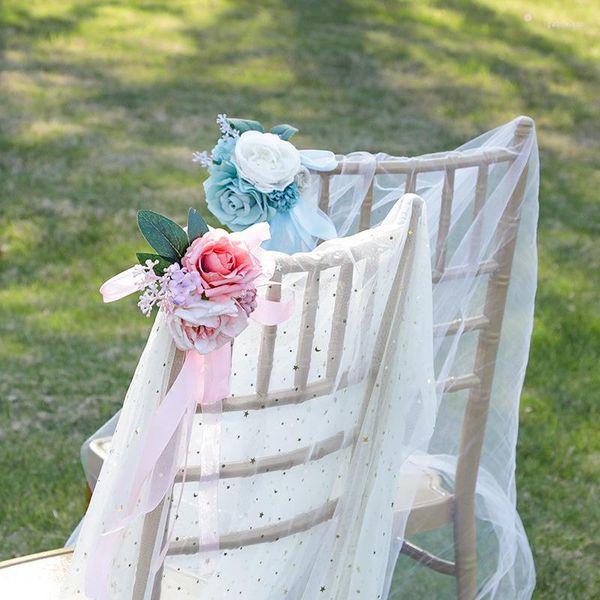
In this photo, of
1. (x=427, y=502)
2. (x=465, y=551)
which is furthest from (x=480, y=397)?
(x=465, y=551)

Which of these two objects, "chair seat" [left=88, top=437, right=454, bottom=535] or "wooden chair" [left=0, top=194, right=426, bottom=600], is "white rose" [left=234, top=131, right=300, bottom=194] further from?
"chair seat" [left=88, top=437, right=454, bottom=535]

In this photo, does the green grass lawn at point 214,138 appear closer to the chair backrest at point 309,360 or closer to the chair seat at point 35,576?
the chair seat at point 35,576

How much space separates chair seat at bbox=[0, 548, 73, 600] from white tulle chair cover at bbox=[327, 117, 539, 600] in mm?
760

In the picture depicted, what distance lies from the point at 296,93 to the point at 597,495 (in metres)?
5.22

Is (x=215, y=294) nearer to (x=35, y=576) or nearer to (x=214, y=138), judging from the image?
(x=35, y=576)

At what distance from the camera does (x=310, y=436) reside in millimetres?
1876

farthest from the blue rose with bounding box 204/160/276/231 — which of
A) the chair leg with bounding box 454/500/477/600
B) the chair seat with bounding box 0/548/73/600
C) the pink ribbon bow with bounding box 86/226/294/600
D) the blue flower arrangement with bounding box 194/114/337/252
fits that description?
the chair leg with bounding box 454/500/477/600

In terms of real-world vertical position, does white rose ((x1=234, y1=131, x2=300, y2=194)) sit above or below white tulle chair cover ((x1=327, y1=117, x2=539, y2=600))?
above

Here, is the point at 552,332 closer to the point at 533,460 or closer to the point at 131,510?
the point at 533,460

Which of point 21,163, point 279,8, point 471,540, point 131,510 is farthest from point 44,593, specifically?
point 279,8

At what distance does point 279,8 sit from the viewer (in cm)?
1058

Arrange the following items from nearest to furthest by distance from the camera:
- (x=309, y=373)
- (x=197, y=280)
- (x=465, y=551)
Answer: (x=197, y=280) < (x=309, y=373) < (x=465, y=551)

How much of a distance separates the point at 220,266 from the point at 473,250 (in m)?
0.95

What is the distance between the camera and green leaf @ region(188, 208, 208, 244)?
1626mm
